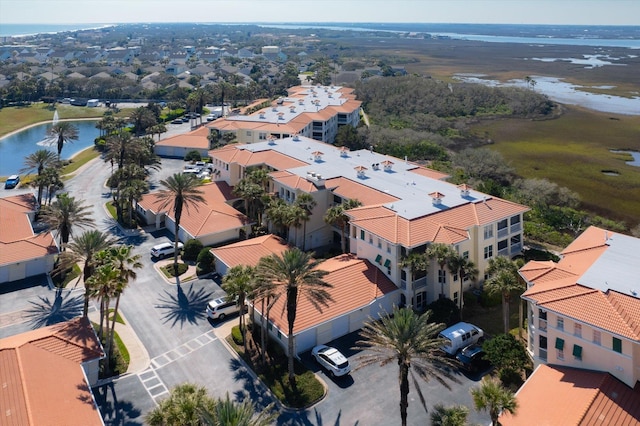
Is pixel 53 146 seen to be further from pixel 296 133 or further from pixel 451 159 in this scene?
pixel 451 159

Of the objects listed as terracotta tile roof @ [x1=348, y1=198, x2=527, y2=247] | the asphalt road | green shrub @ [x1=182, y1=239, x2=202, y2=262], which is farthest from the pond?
terracotta tile roof @ [x1=348, y1=198, x2=527, y2=247]

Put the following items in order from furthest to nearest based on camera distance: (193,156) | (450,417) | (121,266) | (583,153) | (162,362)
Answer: (583,153)
(193,156)
(162,362)
(121,266)
(450,417)

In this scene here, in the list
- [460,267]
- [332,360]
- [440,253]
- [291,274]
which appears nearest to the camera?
[291,274]

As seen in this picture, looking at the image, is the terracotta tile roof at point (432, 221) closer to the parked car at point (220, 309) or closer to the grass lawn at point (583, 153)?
the parked car at point (220, 309)

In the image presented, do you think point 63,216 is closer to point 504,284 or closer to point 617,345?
point 504,284

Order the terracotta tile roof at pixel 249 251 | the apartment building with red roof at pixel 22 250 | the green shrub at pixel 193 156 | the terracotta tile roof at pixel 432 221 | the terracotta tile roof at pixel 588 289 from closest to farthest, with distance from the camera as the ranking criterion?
the terracotta tile roof at pixel 588 289
the terracotta tile roof at pixel 432 221
the terracotta tile roof at pixel 249 251
the apartment building with red roof at pixel 22 250
the green shrub at pixel 193 156

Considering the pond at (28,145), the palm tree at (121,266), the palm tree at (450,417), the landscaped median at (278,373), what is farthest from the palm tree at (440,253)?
the pond at (28,145)

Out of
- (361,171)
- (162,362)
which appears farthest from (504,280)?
(361,171)

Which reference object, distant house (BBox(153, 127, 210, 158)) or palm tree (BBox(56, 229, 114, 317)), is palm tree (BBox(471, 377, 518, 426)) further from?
distant house (BBox(153, 127, 210, 158))
